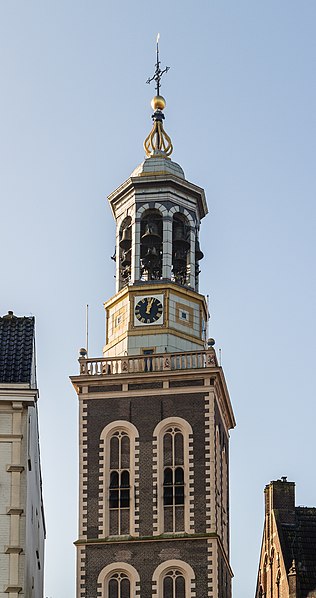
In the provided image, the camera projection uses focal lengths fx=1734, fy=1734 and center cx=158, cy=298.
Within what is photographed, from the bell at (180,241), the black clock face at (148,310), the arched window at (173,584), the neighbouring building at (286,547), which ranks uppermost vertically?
the bell at (180,241)

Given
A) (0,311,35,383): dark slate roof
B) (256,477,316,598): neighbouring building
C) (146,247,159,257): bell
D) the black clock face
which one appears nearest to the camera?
(0,311,35,383): dark slate roof

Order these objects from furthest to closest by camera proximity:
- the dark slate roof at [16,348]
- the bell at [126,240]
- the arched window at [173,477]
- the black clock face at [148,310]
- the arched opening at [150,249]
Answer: the bell at [126,240], the arched opening at [150,249], the black clock face at [148,310], the arched window at [173,477], the dark slate roof at [16,348]

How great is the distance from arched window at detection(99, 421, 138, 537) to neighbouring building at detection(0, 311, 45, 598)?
7885 mm

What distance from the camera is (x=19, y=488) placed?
180 ft

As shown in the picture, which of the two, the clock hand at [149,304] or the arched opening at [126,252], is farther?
the arched opening at [126,252]

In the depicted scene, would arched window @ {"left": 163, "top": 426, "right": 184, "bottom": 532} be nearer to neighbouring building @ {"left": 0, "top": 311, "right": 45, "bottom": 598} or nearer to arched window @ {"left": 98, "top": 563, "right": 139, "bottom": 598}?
arched window @ {"left": 98, "top": 563, "right": 139, "bottom": 598}

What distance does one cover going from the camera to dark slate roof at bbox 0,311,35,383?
5606 cm

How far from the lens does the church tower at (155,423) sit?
65.8 metres

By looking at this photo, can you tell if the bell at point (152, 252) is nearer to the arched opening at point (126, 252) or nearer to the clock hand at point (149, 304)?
the arched opening at point (126, 252)

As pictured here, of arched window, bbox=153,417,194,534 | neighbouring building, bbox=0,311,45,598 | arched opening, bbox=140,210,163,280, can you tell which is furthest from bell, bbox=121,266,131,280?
neighbouring building, bbox=0,311,45,598

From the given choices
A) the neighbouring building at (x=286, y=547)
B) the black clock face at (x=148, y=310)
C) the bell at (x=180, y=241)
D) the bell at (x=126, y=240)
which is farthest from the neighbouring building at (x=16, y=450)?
the bell at (x=180, y=241)

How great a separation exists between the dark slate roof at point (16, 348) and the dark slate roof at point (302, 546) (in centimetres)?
1611

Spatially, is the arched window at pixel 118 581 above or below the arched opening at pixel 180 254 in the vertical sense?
below

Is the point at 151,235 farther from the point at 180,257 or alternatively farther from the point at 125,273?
the point at 125,273
